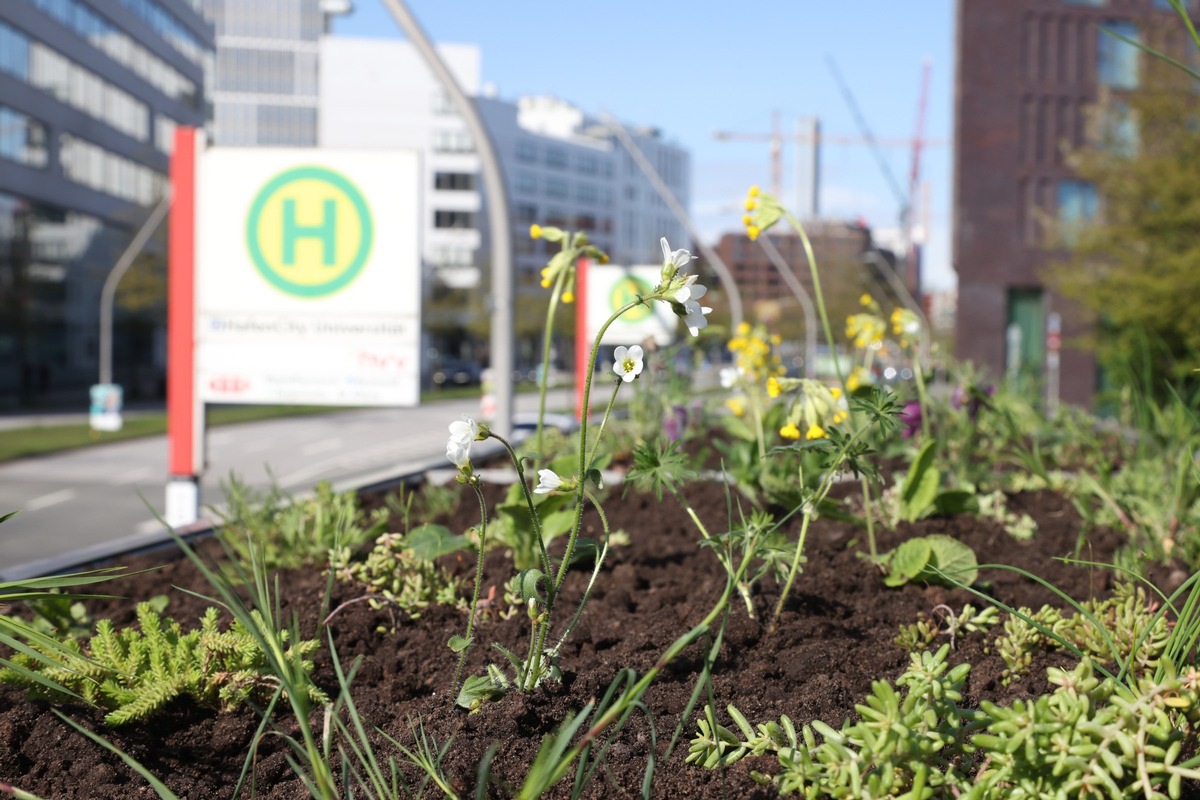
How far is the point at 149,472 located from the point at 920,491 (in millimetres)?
14808

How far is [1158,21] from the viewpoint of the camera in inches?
1081

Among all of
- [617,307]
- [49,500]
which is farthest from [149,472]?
[617,307]

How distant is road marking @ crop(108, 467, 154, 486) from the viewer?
15.5 meters

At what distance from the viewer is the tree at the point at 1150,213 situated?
822 inches

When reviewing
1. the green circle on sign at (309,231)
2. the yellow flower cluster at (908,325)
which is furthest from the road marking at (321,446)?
the yellow flower cluster at (908,325)

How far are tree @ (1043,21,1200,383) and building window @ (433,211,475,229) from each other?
222ft

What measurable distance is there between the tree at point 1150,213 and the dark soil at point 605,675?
1826 centimetres

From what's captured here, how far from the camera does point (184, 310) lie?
540 centimetres

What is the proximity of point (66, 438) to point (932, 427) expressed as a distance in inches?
772

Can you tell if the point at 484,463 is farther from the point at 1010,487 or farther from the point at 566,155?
the point at 566,155

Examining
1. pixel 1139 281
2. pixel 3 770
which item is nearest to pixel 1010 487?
pixel 3 770

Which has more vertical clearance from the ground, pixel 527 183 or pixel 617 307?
pixel 527 183

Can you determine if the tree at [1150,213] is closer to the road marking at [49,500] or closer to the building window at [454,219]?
the road marking at [49,500]

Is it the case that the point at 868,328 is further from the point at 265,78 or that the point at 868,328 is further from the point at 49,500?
the point at 265,78
